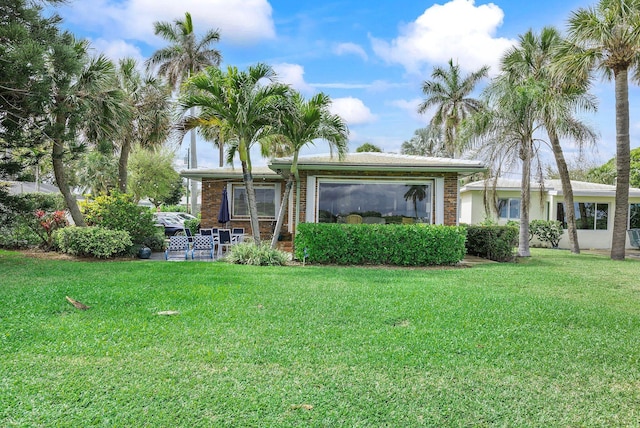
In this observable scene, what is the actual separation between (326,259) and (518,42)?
15.0 metres

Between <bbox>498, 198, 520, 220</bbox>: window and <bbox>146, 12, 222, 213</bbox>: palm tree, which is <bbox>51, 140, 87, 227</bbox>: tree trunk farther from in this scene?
<bbox>498, 198, 520, 220</bbox>: window

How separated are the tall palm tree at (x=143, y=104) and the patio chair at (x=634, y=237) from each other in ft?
72.9

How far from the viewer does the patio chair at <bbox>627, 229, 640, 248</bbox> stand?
20.5m

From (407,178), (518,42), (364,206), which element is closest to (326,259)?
(364,206)

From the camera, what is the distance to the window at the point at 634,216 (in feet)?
70.7

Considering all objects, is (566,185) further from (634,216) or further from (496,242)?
(496,242)

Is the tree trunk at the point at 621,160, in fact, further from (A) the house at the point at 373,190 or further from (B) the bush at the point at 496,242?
(A) the house at the point at 373,190

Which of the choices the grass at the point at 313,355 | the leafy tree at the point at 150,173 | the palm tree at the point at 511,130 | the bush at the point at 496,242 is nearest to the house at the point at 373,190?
the bush at the point at 496,242

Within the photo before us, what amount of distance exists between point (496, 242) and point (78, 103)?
1329cm

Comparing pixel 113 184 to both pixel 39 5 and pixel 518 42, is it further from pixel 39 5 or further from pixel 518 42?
pixel 518 42

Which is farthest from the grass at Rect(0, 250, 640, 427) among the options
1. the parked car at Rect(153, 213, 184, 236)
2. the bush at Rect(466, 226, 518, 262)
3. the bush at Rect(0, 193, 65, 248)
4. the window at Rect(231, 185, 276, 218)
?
the parked car at Rect(153, 213, 184, 236)

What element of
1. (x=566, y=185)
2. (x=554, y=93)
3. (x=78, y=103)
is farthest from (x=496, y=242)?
(x=78, y=103)

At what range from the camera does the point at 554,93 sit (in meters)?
14.8

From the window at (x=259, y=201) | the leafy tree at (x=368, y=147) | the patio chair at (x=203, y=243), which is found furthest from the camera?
the leafy tree at (x=368, y=147)
